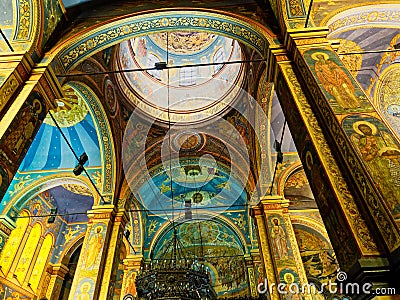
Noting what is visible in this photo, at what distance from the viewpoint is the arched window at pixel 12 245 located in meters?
10.7

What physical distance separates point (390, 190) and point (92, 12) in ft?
21.3

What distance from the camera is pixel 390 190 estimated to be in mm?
2945

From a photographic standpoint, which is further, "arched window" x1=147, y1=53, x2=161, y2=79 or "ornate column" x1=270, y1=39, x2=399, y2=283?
"arched window" x1=147, y1=53, x2=161, y2=79

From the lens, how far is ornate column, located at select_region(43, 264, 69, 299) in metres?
12.0

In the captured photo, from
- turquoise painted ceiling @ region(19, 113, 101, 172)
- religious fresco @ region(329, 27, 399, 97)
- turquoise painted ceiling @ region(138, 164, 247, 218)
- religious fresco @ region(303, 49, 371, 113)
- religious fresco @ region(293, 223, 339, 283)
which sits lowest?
religious fresco @ region(303, 49, 371, 113)

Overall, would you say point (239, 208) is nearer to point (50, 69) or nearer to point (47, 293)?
point (47, 293)

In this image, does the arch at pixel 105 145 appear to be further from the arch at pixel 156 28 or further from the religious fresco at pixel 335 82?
the religious fresco at pixel 335 82

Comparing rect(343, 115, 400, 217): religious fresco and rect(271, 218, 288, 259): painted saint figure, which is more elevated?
rect(271, 218, 288, 259): painted saint figure

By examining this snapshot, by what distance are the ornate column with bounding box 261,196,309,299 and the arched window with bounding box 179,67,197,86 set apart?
585 cm

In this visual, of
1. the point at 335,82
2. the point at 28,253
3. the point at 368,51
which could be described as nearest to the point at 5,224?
the point at 28,253

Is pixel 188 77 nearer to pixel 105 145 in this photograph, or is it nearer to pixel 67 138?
pixel 105 145

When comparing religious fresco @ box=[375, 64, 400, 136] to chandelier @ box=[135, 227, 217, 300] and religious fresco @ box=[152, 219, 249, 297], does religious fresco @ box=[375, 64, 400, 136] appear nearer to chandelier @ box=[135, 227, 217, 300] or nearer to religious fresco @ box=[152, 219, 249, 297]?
chandelier @ box=[135, 227, 217, 300]

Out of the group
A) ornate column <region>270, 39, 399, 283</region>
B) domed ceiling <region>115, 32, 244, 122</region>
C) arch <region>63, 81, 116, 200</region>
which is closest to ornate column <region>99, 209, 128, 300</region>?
arch <region>63, 81, 116, 200</region>

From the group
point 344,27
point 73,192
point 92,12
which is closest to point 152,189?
point 73,192
